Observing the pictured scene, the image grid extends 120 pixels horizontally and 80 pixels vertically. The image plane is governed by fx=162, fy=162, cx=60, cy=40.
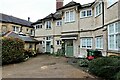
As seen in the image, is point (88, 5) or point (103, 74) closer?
point (103, 74)

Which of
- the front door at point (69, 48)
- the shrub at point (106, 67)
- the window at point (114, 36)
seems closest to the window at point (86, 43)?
the front door at point (69, 48)

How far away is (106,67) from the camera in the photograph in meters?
9.80

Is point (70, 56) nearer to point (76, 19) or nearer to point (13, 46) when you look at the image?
point (76, 19)

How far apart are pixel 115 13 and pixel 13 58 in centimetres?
1265

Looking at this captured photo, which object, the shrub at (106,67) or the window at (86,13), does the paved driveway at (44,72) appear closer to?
the shrub at (106,67)

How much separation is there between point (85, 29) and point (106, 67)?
1389 centimetres

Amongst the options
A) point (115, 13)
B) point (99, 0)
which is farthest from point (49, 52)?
point (115, 13)

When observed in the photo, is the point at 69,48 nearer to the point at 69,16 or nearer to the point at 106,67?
the point at 69,16

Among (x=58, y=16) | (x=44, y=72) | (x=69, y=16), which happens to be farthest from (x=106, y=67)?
(x=58, y=16)

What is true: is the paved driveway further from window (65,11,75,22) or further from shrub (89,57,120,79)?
window (65,11,75,22)

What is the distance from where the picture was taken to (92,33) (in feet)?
72.8

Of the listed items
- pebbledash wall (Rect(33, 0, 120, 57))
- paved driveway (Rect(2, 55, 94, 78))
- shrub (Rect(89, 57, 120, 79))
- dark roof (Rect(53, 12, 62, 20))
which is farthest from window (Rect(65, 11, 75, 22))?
shrub (Rect(89, 57, 120, 79))

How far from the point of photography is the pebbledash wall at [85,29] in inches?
569

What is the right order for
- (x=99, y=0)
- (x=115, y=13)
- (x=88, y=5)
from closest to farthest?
1. (x=115, y=13)
2. (x=99, y=0)
3. (x=88, y=5)
